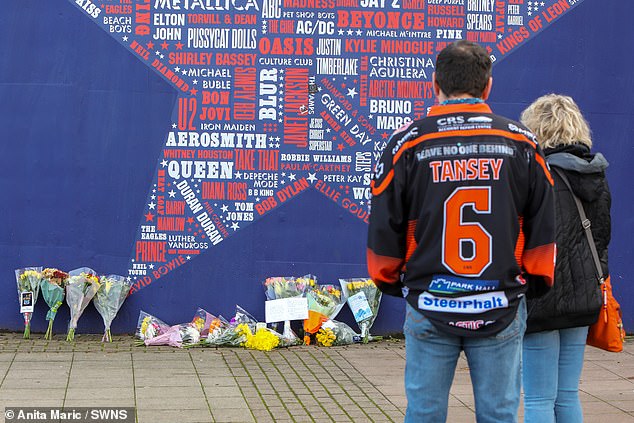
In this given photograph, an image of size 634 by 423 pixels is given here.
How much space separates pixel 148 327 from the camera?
8.04 meters

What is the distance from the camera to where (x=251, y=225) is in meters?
8.27

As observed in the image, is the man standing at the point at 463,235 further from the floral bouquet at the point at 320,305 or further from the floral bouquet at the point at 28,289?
the floral bouquet at the point at 28,289

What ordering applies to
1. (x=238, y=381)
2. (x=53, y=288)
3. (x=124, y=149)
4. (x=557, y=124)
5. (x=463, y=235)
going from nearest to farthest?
(x=463, y=235)
(x=557, y=124)
(x=238, y=381)
(x=53, y=288)
(x=124, y=149)

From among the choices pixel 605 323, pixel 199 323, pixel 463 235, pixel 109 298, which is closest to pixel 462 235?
pixel 463 235

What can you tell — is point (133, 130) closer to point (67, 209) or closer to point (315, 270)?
point (67, 209)

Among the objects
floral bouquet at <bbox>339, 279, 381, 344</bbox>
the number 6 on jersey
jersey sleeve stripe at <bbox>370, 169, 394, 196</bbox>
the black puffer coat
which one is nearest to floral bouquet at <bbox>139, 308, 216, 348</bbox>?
floral bouquet at <bbox>339, 279, 381, 344</bbox>

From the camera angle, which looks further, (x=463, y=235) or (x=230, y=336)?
(x=230, y=336)

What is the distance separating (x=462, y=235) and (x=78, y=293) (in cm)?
550

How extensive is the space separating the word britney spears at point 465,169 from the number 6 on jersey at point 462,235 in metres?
0.04

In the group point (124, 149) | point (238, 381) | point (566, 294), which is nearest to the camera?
point (566, 294)

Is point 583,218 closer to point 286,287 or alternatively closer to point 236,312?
point 286,287

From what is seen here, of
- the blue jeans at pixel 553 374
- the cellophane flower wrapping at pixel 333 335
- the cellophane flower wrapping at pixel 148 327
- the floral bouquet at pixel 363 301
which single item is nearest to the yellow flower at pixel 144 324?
the cellophane flower wrapping at pixel 148 327

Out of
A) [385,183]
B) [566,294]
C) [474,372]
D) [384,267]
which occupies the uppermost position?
[385,183]

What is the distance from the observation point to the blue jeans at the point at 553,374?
4.04 metres
